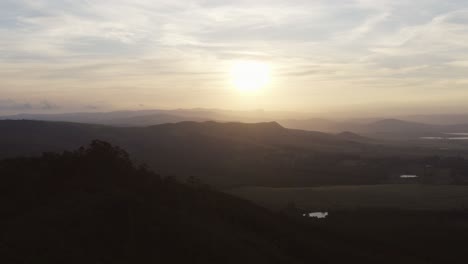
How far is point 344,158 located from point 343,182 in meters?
36.7

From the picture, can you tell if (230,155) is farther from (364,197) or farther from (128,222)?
(128,222)

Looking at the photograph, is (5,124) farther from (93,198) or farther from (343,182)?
(93,198)

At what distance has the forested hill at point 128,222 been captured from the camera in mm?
27781

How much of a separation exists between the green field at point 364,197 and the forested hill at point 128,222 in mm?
32039

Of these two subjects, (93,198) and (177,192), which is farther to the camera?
(177,192)

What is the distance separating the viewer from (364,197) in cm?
8412

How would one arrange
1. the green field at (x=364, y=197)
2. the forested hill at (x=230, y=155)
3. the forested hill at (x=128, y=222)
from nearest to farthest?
the forested hill at (x=128, y=222)
the green field at (x=364, y=197)
the forested hill at (x=230, y=155)

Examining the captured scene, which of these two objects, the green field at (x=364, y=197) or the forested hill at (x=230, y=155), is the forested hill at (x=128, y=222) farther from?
the forested hill at (x=230, y=155)

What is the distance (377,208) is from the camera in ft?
236

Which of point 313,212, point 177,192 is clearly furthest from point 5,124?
point 177,192

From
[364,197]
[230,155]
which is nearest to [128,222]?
[364,197]

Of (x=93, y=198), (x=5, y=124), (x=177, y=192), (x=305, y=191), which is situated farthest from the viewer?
(x=5, y=124)

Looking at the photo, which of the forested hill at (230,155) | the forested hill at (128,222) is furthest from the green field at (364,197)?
the forested hill at (128,222)

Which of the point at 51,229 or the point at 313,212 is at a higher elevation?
the point at 51,229
